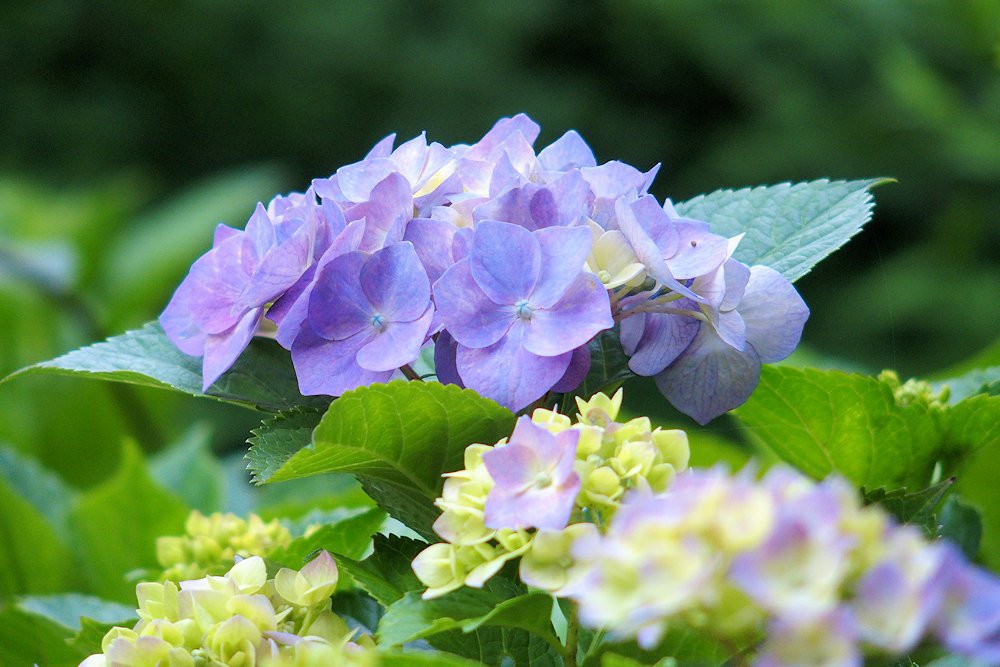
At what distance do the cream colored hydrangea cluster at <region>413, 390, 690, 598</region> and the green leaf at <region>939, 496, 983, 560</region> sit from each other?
14.5 inches

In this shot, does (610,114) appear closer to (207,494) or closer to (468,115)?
(468,115)

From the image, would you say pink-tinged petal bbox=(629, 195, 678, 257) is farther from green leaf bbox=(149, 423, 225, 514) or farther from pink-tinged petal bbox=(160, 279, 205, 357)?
green leaf bbox=(149, 423, 225, 514)

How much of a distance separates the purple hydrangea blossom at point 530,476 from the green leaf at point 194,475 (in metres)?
0.79

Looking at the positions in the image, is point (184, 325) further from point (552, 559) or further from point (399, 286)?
point (552, 559)

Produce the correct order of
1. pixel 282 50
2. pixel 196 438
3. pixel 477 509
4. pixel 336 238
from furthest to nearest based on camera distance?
pixel 282 50
pixel 196 438
pixel 336 238
pixel 477 509

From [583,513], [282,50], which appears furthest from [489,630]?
[282,50]

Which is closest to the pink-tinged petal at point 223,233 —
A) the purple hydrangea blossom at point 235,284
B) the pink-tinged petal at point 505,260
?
the purple hydrangea blossom at point 235,284

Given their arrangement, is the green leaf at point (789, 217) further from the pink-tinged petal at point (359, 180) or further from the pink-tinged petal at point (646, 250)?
the pink-tinged petal at point (359, 180)

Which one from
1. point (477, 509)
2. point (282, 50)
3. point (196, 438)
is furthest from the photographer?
point (282, 50)

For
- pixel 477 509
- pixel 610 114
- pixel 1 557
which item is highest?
pixel 477 509

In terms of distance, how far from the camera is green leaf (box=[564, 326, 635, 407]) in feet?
2.27

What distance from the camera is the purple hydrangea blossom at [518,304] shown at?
0.60 m

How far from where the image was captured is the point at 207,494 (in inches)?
50.2

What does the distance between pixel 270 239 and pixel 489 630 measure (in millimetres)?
264
